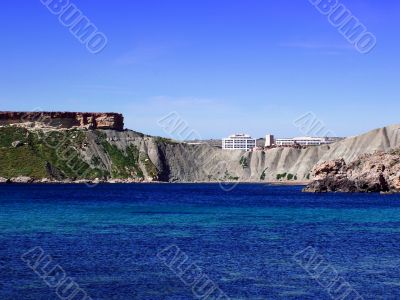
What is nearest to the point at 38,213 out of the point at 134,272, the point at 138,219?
the point at 138,219

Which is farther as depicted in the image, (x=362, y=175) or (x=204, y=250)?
(x=362, y=175)

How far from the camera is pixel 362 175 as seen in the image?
6845 inches

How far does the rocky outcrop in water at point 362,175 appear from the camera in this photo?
16750cm

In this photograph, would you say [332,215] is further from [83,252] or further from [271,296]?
[271,296]

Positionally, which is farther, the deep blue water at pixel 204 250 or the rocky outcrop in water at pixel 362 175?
the rocky outcrop in water at pixel 362 175

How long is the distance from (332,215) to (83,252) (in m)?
54.8

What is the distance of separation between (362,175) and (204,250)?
123 m

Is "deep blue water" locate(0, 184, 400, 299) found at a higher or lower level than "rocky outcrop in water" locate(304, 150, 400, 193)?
lower

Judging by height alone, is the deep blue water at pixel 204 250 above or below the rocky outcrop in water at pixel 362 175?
below

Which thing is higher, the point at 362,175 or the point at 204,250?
the point at 362,175

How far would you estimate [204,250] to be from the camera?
57.9m

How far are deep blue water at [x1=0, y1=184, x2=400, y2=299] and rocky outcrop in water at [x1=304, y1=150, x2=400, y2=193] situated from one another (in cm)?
6703

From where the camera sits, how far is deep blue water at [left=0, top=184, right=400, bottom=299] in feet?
136

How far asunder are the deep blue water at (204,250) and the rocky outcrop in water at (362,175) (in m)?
67.0
